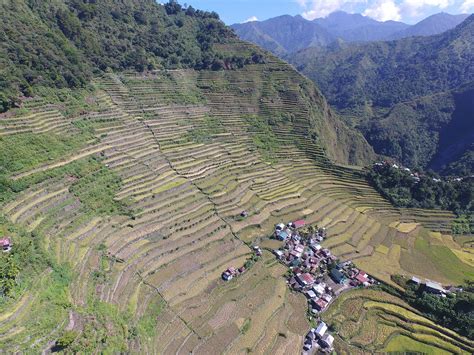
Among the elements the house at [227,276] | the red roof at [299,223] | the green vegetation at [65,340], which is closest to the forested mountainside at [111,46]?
the red roof at [299,223]

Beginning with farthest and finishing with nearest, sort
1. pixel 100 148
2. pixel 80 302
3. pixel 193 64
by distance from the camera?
1. pixel 193 64
2. pixel 100 148
3. pixel 80 302

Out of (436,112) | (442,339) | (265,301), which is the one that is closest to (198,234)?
(265,301)

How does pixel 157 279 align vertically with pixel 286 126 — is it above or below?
below

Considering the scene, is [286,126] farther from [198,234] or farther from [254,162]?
[198,234]

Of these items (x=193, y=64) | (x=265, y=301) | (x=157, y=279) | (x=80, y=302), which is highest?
(x=193, y=64)

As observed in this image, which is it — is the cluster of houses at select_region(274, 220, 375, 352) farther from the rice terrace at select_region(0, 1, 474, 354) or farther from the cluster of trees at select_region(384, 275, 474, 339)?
the cluster of trees at select_region(384, 275, 474, 339)

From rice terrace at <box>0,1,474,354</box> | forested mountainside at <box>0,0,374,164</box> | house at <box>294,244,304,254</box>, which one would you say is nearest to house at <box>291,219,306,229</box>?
rice terrace at <box>0,1,474,354</box>

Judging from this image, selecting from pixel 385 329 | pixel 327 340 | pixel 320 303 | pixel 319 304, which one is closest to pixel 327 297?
pixel 320 303
